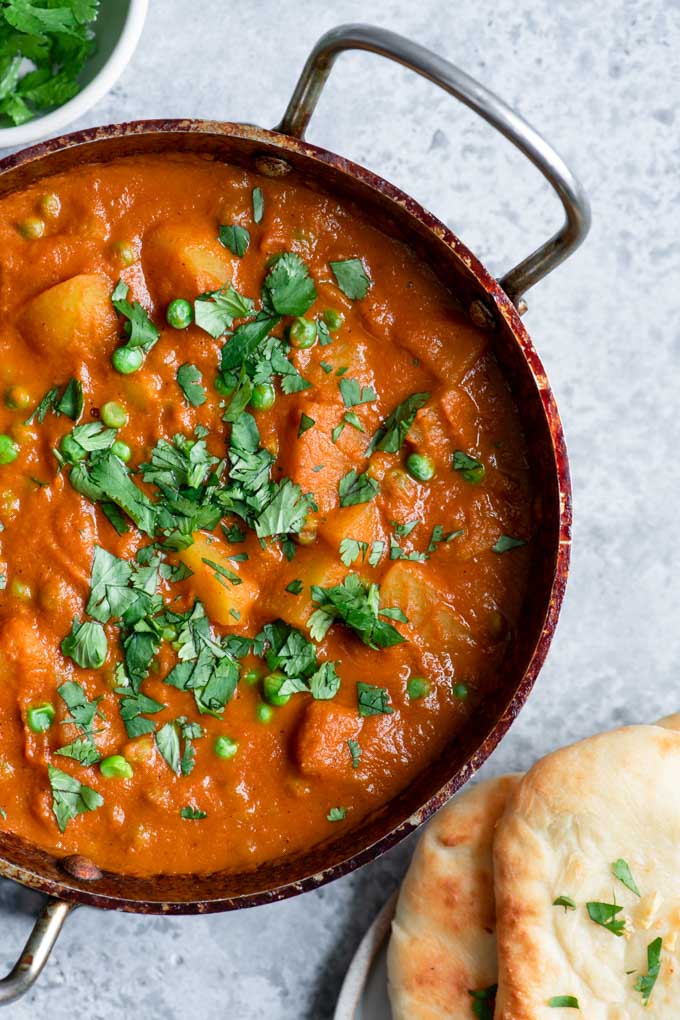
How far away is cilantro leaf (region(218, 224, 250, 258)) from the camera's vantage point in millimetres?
3529

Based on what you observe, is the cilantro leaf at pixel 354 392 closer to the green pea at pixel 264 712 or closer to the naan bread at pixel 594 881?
the green pea at pixel 264 712

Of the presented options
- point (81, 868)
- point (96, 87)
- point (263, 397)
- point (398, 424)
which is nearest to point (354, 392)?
point (398, 424)

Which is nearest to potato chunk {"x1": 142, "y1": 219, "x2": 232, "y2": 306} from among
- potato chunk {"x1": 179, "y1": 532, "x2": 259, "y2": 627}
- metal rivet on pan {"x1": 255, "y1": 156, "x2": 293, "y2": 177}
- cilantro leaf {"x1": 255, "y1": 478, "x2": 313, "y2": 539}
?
metal rivet on pan {"x1": 255, "y1": 156, "x2": 293, "y2": 177}

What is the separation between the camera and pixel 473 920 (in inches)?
147

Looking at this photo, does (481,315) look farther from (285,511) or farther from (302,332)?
(285,511)

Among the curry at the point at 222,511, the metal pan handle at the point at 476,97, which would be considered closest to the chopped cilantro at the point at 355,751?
the curry at the point at 222,511

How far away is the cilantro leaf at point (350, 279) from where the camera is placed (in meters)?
A: 3.55

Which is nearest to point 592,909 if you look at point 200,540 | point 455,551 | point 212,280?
point 455,551

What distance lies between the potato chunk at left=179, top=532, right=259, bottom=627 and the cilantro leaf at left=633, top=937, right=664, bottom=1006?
1.73 meters

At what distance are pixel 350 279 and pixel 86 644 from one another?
1.46 m

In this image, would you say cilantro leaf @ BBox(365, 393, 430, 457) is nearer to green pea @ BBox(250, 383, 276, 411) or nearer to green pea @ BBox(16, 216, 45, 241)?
green pea @ BBox(250, 383, 276, 411)

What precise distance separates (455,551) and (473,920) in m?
1.28

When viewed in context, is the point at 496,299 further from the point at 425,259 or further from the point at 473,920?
the point at 473,920

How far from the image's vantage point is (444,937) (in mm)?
3717
